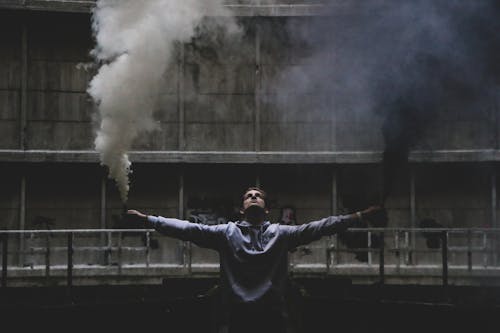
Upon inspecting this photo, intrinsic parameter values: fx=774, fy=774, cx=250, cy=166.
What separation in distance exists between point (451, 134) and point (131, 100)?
8897 millimetres

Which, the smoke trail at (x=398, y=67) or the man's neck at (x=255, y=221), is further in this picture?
the smoke trail at (x=398, y=67)

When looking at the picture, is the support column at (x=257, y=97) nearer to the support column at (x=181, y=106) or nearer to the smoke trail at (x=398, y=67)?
the smoke trail at (x=398, y=67)

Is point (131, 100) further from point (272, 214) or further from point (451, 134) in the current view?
point (451, 134)

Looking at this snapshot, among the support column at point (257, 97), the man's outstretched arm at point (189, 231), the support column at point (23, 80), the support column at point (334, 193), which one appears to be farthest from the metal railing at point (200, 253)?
the man's outstretched arm at point (189, 231)

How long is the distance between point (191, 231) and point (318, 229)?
89 cm

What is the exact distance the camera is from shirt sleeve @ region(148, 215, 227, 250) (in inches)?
212

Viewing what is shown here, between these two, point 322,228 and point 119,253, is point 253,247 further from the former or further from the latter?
point 119,253

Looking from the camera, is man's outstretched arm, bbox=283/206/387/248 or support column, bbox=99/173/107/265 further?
support column, bbox=99/173/107/265

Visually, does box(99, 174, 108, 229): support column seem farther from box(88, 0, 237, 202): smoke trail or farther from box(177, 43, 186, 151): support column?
box(88, 0, 237, 202): smoke trail

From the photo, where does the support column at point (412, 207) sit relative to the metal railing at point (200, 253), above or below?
above

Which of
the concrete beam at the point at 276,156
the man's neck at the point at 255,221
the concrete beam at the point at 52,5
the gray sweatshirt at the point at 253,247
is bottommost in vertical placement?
the gray sweatshirt at the point at 253,247

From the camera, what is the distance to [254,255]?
5332mm

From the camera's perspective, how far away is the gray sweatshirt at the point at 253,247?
532 cm

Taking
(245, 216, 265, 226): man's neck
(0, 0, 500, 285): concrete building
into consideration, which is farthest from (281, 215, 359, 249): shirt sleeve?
(0, 0, 500, 285): concrete building
